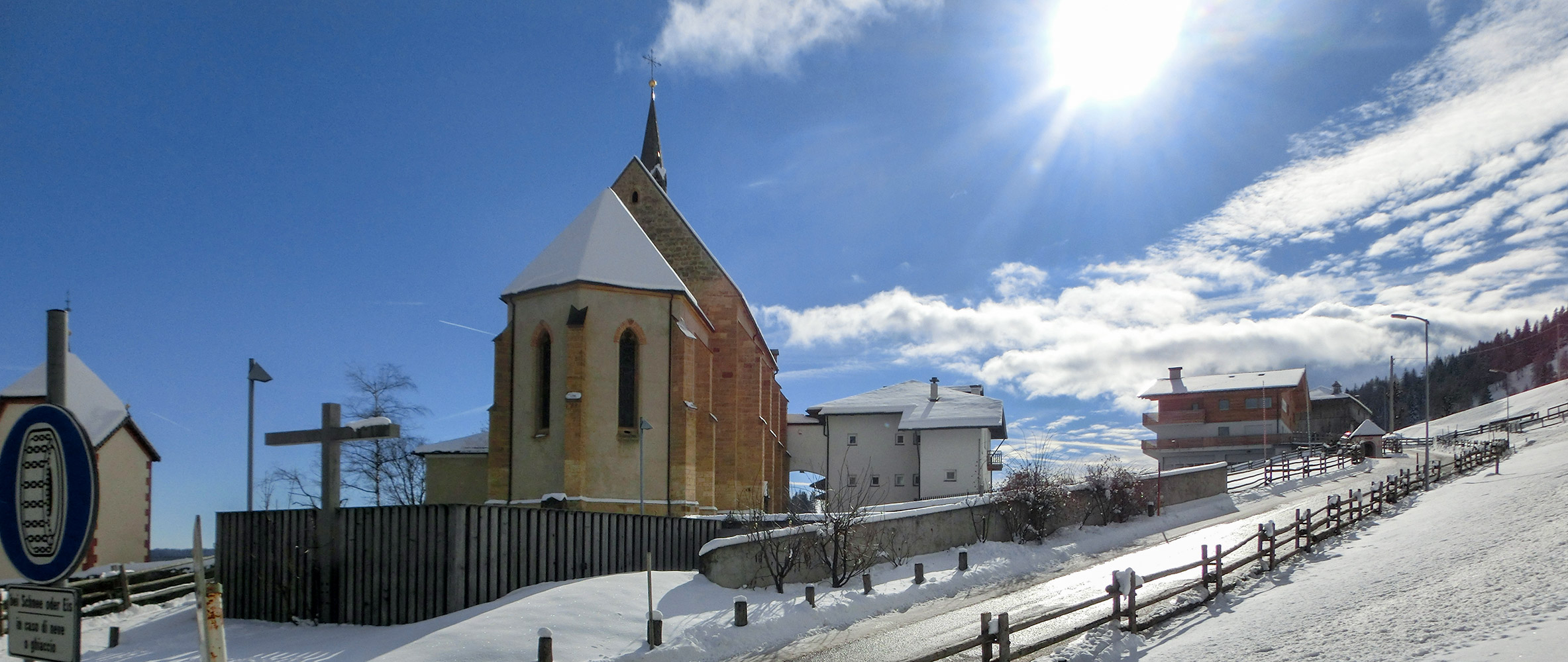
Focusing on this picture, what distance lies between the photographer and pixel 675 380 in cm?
2850

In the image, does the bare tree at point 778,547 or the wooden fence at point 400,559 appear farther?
the bare tree at point 778,547

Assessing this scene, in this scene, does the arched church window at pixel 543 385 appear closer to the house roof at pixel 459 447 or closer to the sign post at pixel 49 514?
the house roof at pixel 459 447

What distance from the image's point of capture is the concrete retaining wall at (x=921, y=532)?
17.9 metres

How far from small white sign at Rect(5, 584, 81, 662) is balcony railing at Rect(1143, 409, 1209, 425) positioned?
236 feet

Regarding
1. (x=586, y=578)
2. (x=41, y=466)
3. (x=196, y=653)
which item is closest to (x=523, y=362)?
(x=586, y=578)

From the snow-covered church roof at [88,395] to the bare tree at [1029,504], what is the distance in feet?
98.7

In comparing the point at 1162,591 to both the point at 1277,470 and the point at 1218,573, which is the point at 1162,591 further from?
the point at 1277,470

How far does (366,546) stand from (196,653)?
2830mm

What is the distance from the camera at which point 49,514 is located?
4.88 m

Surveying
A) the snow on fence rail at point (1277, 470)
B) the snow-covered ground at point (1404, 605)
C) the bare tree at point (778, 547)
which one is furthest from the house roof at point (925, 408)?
the bare tree at point (778, 547)

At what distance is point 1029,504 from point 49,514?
24.2 m

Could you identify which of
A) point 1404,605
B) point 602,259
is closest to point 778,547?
point 1404,605

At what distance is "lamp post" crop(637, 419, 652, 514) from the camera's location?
25.5 m

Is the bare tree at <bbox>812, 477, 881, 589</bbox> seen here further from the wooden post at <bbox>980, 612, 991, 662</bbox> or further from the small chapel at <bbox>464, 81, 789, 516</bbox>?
the wooden post at <bbox>980, 612, 991, 662</bbox>
